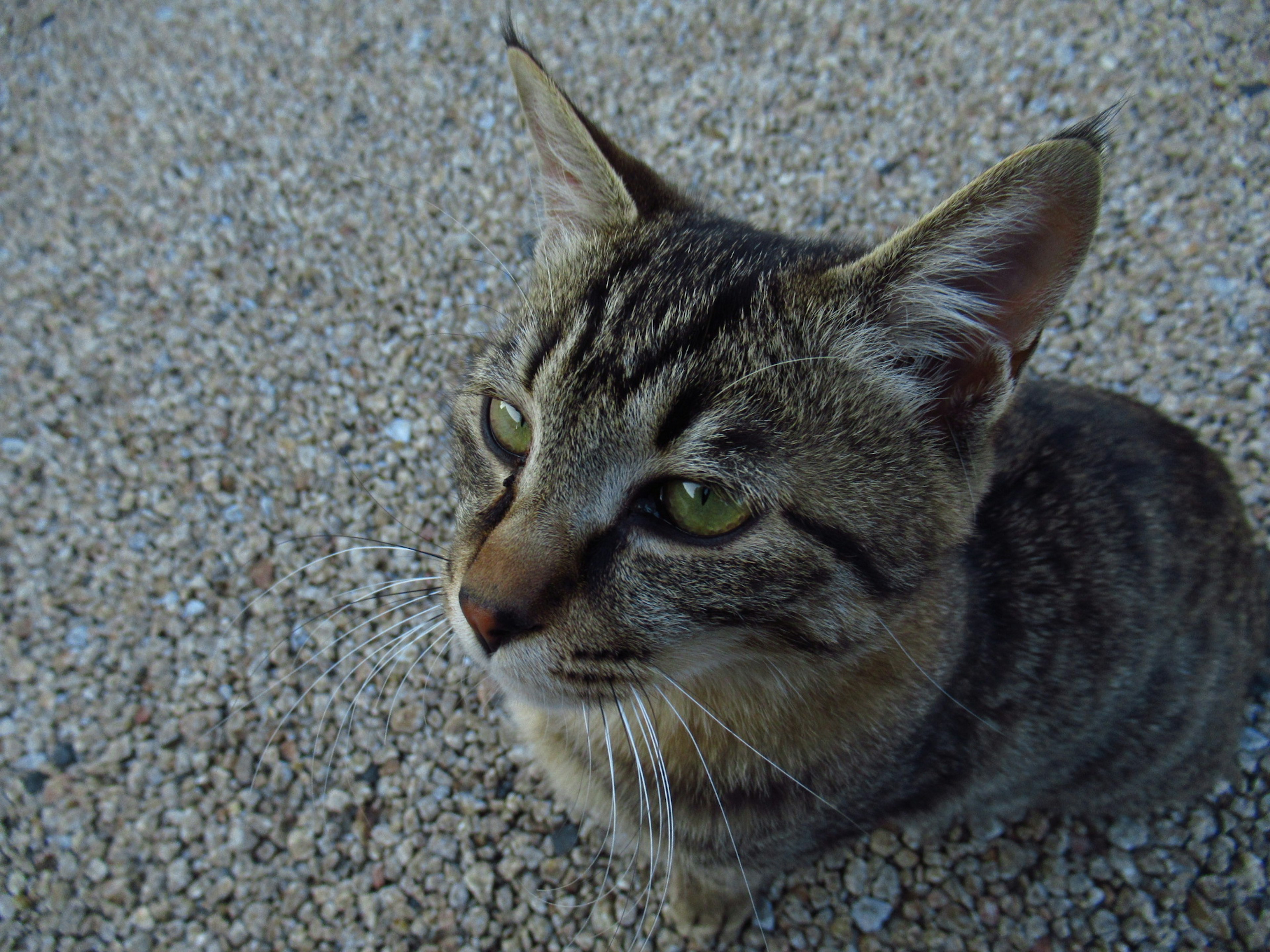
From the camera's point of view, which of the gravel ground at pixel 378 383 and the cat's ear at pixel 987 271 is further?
the gravel ground at pixel 378 383

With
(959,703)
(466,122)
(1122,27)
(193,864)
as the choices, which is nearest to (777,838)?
(959,703)

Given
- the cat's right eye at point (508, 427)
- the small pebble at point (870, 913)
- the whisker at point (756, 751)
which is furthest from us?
the small pebble at point (870, 913)

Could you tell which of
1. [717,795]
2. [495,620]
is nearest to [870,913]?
[717,795]

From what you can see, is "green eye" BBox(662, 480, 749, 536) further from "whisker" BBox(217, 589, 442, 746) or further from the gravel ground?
"whisker" BBox(217, 589, 442, 746)

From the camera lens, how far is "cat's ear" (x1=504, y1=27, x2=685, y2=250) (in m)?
1.48

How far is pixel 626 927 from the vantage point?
203cm

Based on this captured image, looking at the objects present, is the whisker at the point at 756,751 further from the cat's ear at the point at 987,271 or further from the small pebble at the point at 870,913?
the cat's ear at the point at 987,271

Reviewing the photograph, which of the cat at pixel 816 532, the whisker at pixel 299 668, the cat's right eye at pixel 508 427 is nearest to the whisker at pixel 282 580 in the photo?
the whisker at pixel 299 668

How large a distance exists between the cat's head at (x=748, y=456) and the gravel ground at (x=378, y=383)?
459 millimetres

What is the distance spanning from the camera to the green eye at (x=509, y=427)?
4.76 feet

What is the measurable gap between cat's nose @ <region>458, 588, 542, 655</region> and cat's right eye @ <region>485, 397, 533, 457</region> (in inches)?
11.8

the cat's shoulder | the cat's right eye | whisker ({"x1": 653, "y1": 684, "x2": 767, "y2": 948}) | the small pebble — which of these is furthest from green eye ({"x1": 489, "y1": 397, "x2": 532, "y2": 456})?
the small pebble

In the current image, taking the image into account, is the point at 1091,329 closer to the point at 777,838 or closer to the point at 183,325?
the point at 777,838

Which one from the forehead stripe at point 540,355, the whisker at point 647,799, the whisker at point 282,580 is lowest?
the whisker at point 647,799
